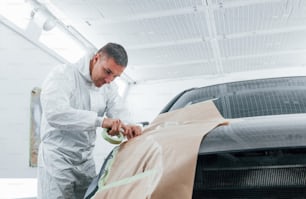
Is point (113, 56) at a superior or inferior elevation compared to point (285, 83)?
superior

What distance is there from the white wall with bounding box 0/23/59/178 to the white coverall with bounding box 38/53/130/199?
1599 millimetres

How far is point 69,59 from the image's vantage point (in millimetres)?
5215

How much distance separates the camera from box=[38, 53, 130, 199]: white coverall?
200cm

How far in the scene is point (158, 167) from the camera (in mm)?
1177

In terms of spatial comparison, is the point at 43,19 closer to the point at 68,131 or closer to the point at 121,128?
the point at 68,131

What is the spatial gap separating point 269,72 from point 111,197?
21.8 ft

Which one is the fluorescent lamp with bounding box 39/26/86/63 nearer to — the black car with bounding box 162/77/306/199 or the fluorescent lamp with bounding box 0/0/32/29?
the fluorescent lamp with bounding box 0/0/32/29

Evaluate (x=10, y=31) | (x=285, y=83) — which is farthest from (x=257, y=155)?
(x=10, y=31)

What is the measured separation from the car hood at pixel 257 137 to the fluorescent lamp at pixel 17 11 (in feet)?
10.5

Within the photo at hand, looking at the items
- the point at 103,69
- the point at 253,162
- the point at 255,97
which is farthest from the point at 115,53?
the point at 253,162

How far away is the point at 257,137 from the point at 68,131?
4.47 feet

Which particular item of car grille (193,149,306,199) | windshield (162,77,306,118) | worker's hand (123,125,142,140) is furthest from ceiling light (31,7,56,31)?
car grille (193,149,306,199)

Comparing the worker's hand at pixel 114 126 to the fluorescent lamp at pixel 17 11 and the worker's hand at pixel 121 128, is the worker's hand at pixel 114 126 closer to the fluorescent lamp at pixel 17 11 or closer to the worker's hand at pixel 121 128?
the worker's hand at pixel 121 128

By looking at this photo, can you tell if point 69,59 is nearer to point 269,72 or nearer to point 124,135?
point 124,135
